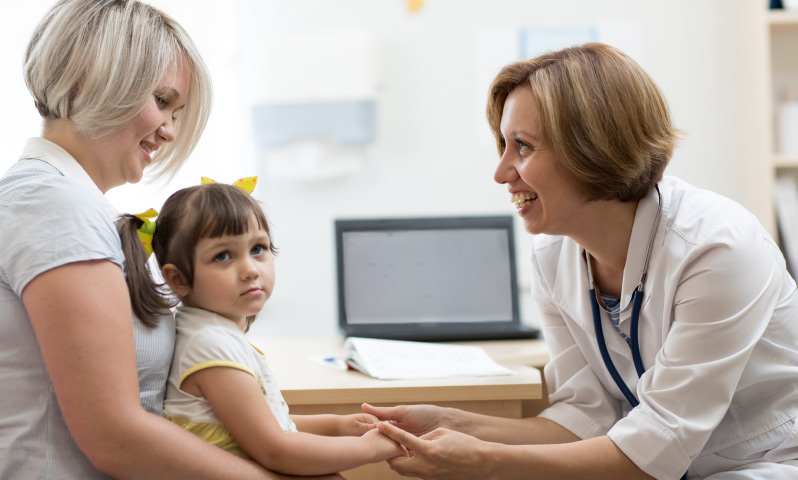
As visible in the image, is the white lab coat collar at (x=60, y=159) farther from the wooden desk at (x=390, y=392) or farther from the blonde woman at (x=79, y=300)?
the wooden desk at (x=390, y=392)

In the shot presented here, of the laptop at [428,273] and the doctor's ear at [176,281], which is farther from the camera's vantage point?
the laptop at [428,273]

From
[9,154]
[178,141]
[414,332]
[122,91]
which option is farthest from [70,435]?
[9,154]

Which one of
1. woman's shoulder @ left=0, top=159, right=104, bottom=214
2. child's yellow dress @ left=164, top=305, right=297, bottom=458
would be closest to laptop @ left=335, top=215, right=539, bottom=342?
child's yellow dress @ left=164, top=305, right=297, bottom=458

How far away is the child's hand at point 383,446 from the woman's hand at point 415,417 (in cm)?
9

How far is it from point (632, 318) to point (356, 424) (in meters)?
0.50

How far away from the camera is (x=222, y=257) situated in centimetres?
111


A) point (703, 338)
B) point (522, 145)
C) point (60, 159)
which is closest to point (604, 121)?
point (522, 145)

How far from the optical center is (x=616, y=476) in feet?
4.04

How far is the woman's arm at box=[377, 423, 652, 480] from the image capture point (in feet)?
4.00

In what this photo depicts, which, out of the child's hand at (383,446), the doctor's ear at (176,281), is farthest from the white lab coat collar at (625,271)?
the doctor's ear at (176,281)

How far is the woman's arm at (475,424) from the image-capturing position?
4.35 ft

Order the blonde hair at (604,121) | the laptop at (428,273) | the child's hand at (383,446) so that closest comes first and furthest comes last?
the child's hand at (383,446)
the blonde hair at (604,121)
the laptop at (428,273)

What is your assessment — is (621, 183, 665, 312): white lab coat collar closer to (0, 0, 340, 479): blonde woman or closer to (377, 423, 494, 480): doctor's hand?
(377, 423, 494, 480): doctor's hand

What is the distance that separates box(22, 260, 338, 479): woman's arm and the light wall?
158 cm
